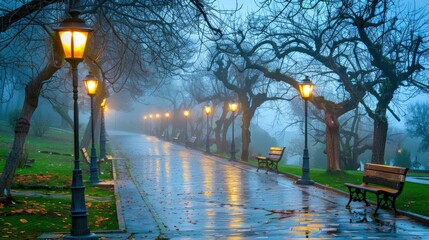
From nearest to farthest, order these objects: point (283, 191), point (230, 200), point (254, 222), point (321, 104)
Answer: point (254, 222)
point (230, 200)
point (283, 191)
point (321, 104)

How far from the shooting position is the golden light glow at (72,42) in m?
9.91

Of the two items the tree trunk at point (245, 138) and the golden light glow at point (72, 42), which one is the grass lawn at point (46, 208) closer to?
the golden light glow at point (72, 42)

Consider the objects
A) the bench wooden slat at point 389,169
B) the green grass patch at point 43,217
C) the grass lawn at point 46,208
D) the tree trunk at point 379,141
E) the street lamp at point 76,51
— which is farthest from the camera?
the tree trunk at point 379,141

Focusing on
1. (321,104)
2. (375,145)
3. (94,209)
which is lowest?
(94,209)

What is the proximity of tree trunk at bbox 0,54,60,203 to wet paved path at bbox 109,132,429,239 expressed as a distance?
2.71 meters

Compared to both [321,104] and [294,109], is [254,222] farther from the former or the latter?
[294,109]

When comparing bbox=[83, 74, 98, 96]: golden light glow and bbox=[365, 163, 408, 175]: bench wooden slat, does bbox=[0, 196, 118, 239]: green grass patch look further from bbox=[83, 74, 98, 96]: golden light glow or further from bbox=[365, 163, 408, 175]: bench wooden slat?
bbox=[365, 163, 408, 175]: bench wooden slat

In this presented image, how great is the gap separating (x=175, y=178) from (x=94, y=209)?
9.54 meters

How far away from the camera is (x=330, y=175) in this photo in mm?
24688

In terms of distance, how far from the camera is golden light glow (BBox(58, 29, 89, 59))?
9.91 metres

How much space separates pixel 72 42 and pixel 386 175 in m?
8.12

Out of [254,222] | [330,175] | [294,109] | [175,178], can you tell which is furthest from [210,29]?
[294,109]

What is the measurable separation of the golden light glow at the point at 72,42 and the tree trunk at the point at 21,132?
4.06m

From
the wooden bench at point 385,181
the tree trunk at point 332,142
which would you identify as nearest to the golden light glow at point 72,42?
the wooden bench at point 385,181
